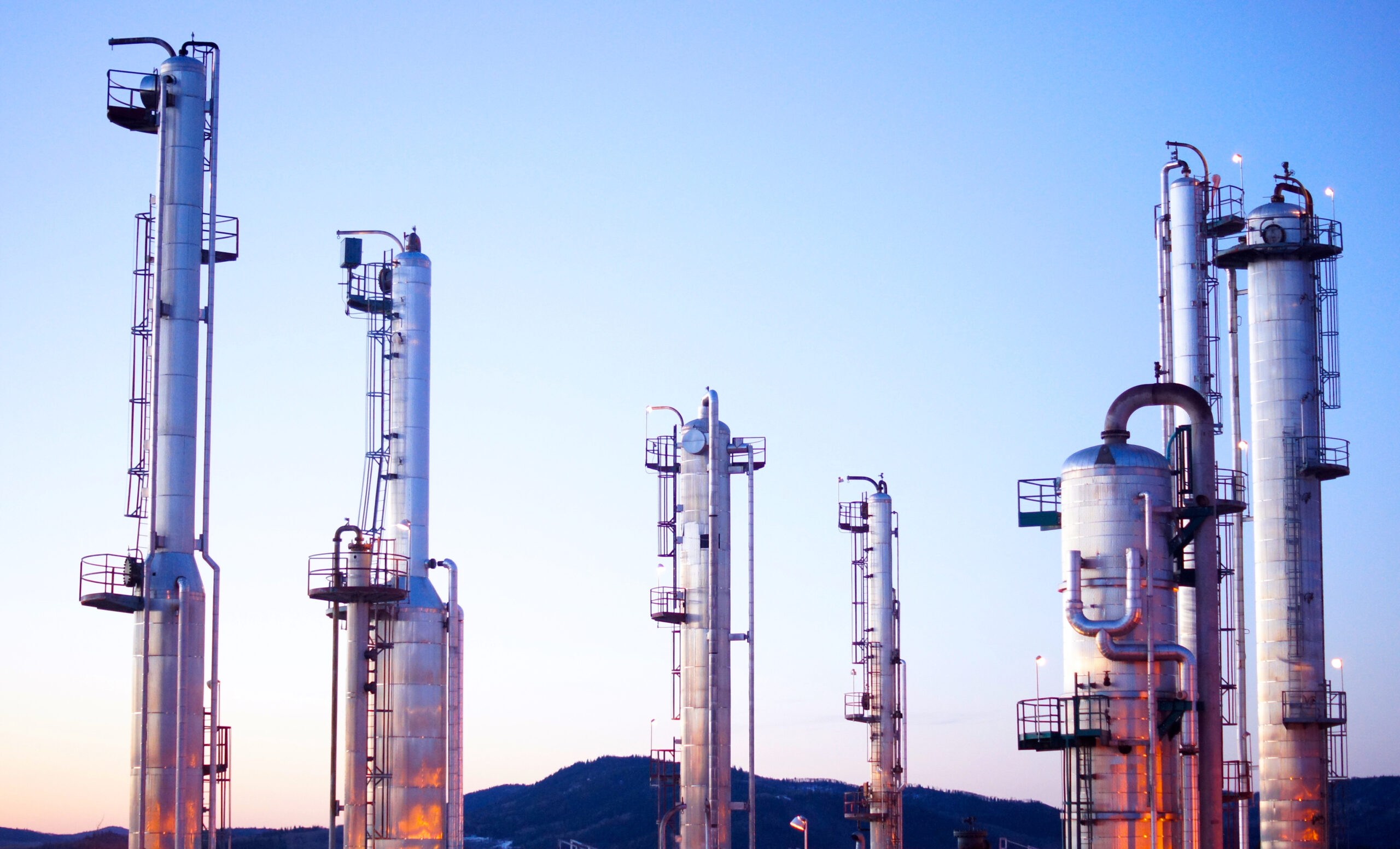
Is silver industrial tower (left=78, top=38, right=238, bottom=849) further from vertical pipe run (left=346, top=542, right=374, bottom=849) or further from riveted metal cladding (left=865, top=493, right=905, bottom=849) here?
riveted metal cladding (left=865, top=493, right=905, bottom=849)

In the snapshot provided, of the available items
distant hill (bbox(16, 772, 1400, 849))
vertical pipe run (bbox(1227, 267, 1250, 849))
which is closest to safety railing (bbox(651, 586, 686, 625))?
vertical pipe run (bbox(1227, 267, 1250, 849))

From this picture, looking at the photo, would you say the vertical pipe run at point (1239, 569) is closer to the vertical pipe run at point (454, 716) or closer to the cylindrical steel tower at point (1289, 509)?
the cylindrical steel tower at point (1289, 509)

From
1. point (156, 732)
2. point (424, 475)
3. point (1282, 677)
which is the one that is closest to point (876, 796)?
point (1282, 677)

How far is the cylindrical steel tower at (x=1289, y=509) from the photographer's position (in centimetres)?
5291

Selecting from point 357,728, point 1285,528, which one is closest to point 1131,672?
point 1285,528

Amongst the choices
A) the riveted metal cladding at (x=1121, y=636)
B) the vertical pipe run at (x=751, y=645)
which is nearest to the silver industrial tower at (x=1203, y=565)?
the riveted metal cladding at (x=1121, y=636)

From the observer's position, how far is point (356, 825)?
43938 mm

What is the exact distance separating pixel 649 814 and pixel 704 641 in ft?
357

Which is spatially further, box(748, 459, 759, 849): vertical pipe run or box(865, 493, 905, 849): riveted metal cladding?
box(865, 493, 905, 849): riveted metal cladding

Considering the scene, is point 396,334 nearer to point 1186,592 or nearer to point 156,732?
point 156,732

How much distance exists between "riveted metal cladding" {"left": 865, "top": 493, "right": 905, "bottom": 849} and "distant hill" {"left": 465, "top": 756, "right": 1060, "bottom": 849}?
81276mm

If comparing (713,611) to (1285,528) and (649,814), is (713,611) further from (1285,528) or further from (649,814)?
(649,814)

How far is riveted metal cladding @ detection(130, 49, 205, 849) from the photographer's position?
3809 centimetres

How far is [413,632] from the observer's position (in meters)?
45.1
